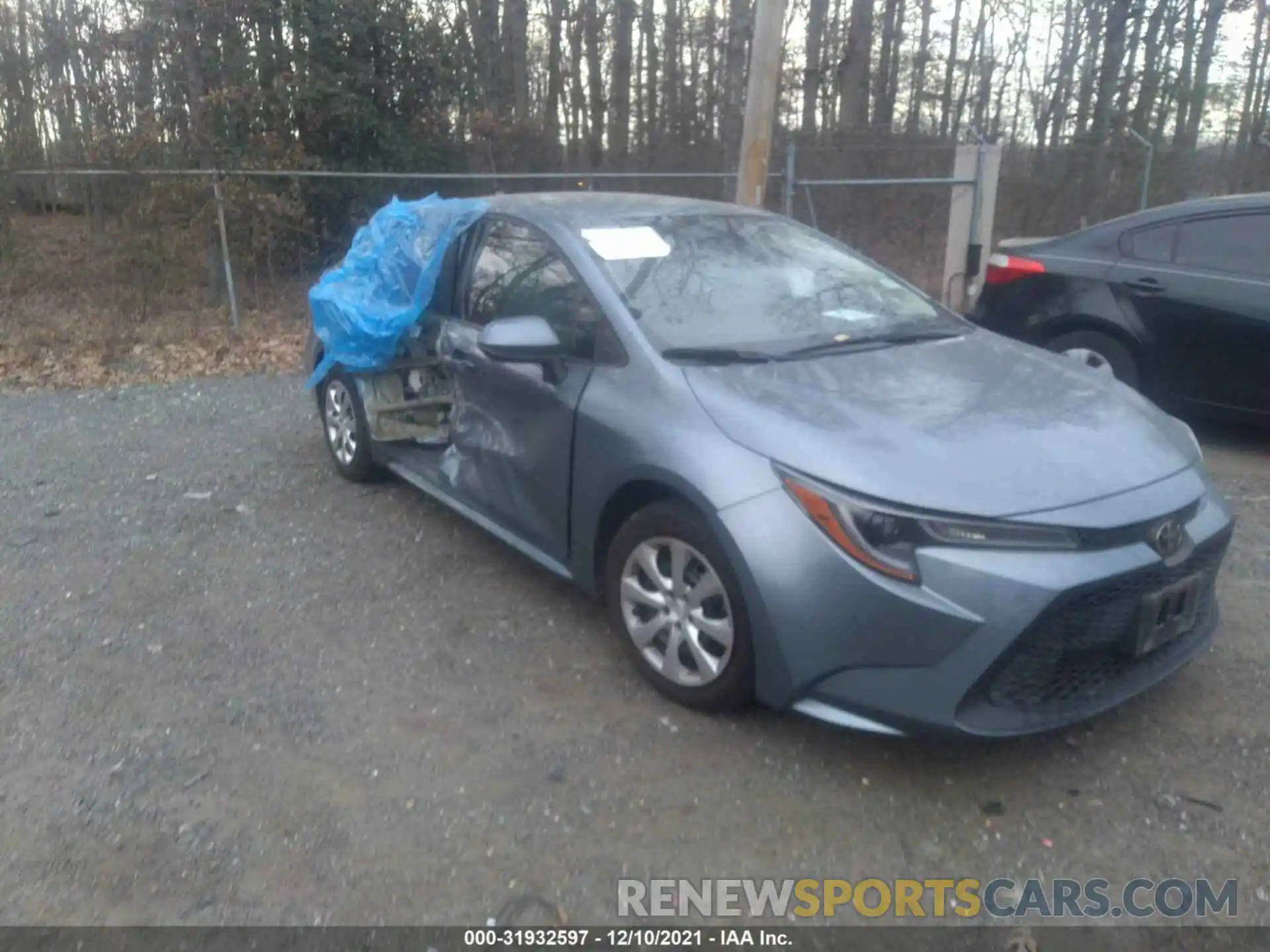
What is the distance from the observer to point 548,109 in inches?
667

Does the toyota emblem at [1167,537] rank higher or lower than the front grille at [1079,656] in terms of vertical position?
higher

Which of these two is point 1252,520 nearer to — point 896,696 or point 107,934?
point 896,696

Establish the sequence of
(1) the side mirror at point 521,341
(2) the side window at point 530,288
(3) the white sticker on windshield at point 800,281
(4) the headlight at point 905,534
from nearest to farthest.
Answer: (4) the headlight at point 905,534 → (1) the side mirror at point 521,341 → (2) the side window at point 530,288 → (3) the white sticker on windshield at point 800,281

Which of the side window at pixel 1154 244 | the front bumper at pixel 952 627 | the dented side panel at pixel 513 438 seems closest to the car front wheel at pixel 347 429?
the dented side panel at pixel 513 438

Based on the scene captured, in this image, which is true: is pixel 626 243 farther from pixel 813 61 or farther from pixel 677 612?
pixel 813 61

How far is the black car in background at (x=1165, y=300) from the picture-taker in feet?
20.6

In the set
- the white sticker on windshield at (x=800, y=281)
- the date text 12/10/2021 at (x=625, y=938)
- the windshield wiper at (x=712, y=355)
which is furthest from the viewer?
the white sticker on windshield at (x=800, y=281)

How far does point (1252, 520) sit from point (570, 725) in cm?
365

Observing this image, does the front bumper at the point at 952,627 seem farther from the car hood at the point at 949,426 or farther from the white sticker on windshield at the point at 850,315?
the white sticker on windshield at the point at 850,315

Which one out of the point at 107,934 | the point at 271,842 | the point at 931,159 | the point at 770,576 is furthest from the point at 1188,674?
the point at 931,159

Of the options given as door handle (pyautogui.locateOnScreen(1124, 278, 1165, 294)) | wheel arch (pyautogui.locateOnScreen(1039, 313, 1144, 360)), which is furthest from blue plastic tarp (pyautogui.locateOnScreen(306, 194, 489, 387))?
door handle (pyautogui.locateOnScreen(1124, 278, 1165, 294))

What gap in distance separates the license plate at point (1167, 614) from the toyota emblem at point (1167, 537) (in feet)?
0.34

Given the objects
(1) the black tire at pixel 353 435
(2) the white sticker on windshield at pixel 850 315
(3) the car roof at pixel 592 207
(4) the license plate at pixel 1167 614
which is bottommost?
(1) the black tire at pixel 353 435

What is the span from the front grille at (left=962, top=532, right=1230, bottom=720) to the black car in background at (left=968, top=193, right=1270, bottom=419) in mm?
Answer: 3229
